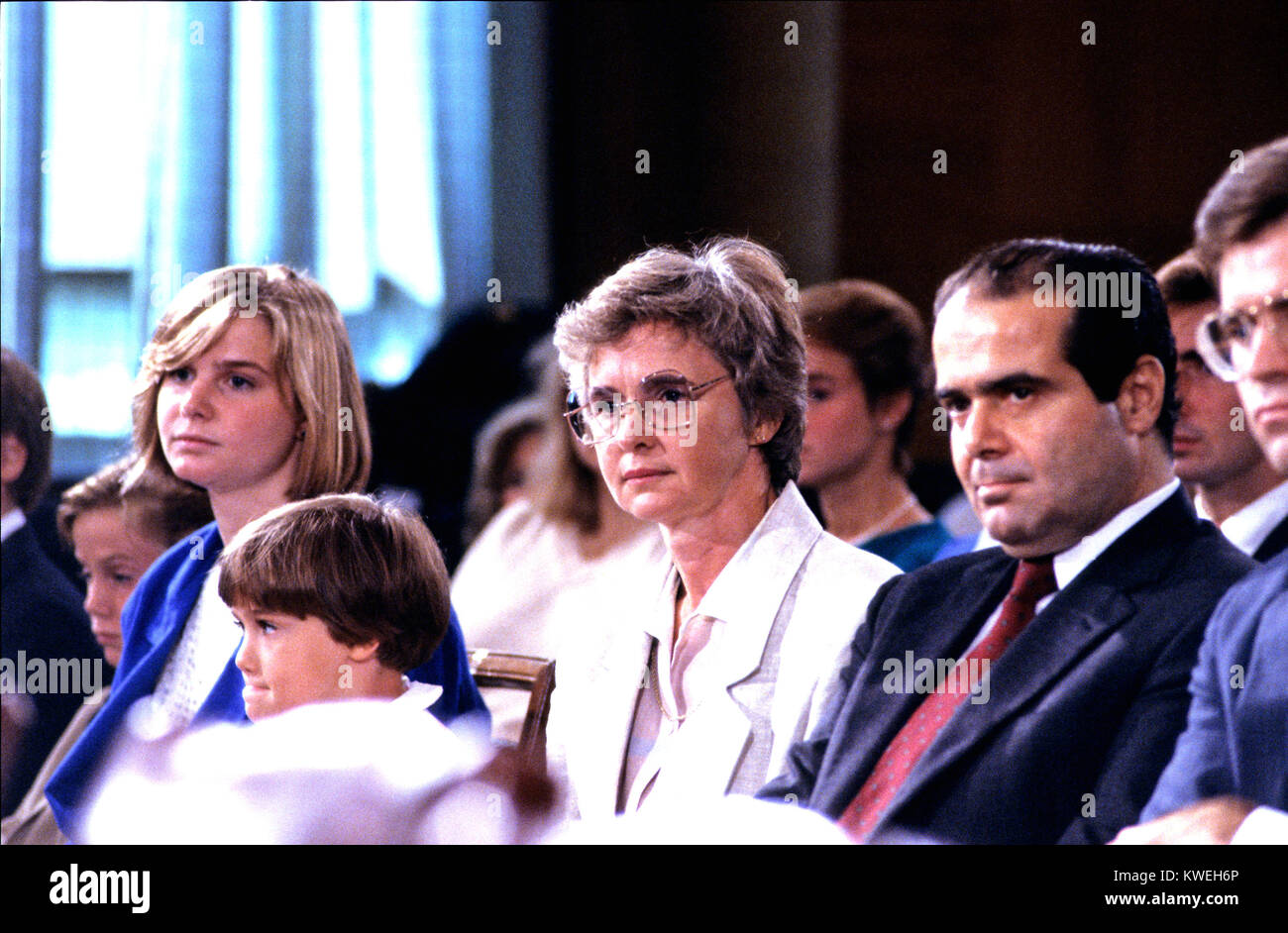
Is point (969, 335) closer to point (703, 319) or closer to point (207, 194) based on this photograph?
point (703, 319)

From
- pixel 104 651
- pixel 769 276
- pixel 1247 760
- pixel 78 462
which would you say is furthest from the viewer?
pixel 78 462

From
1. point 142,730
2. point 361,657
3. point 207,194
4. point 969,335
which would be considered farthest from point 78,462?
point 969,335

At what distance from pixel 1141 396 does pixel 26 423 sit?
199 centimetres

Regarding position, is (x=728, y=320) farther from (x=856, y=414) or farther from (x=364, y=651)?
(x=856, y=414)

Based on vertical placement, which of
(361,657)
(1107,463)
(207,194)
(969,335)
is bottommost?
(361,657)

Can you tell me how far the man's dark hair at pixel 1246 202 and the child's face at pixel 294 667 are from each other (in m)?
1.13

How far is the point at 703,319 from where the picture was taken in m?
1.96

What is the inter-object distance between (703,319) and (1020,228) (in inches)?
60.1

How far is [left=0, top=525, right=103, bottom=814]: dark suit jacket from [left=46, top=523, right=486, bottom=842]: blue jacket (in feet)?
1.41

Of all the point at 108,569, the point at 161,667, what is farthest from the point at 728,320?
the point at 108,569

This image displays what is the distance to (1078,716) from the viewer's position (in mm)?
1612

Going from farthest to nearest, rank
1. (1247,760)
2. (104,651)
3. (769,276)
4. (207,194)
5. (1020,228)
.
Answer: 1. (207,194)
2. (1020,228)
3. (104,651)
4. (769,276)
5. (1247,760)

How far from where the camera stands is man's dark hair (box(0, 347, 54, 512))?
279 cm

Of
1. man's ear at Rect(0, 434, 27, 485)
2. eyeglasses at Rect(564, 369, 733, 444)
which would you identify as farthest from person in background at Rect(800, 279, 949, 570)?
man's ear at Rect(0, 434, 27, 485)
